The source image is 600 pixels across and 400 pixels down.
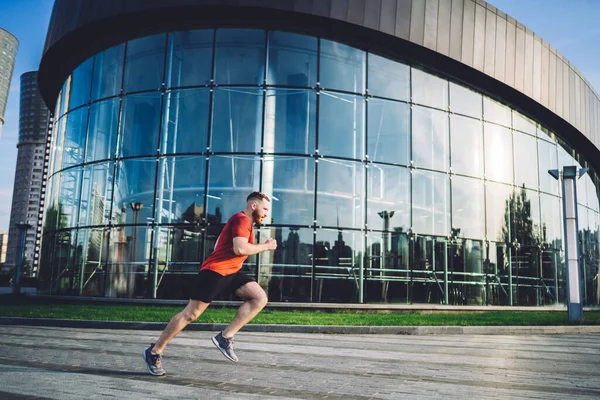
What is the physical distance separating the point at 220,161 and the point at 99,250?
5.36 metres

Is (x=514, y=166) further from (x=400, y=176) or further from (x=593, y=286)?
(x=593, y=286)

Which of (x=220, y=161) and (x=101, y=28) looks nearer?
(x=220, y=161)

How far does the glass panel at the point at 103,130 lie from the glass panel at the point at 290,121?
569cm

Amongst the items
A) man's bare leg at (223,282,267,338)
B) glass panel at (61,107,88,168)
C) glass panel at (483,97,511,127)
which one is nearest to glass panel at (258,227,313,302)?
glass panel at (61,107,88,168)

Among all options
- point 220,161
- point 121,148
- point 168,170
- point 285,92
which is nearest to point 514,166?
point 285,92

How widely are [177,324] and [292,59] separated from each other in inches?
581

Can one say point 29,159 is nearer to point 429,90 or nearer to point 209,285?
point 429,90

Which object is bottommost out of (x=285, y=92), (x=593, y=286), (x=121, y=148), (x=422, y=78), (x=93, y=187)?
(x=593, y=286)

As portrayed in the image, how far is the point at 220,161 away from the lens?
18016 mm

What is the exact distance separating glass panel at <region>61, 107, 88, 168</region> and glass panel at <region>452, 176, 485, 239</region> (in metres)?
13.8

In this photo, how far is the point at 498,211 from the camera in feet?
69.6

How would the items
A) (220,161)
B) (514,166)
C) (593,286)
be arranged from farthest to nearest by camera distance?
(593,286), (514,166), (220,161)

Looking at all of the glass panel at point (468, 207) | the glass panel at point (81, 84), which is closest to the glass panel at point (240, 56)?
the glass panel at point (81, 84)

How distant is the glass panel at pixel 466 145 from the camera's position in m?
20.5
